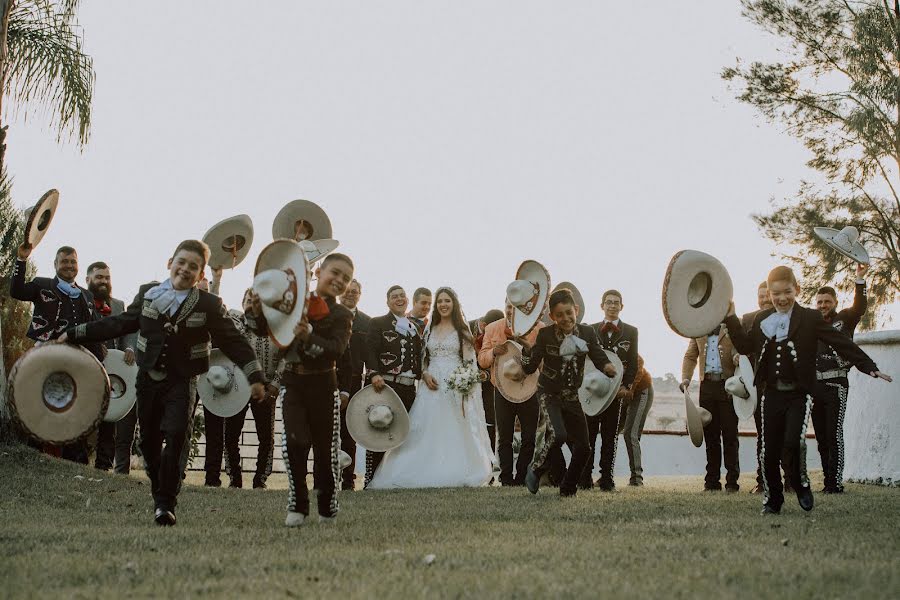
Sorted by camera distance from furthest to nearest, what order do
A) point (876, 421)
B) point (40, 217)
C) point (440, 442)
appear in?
point (876, 421)
point (440, 442)
point (40, 217)

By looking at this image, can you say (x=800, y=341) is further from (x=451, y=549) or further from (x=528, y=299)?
(x=528, y=299)

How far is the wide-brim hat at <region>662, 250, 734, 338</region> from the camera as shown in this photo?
25.6 feet

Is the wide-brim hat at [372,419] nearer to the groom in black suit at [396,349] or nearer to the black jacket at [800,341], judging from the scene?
the groom in black suit at [396,349]

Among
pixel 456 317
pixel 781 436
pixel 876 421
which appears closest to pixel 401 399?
pixel 456 317

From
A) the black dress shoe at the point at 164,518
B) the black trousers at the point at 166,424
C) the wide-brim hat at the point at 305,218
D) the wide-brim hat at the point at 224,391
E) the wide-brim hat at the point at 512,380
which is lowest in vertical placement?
the black dress shoe at the point at 164,518

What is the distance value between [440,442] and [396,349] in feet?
4.19

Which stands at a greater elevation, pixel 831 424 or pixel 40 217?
pixel 40 217

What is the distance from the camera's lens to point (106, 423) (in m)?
12.4

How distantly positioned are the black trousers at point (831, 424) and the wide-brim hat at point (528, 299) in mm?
3049

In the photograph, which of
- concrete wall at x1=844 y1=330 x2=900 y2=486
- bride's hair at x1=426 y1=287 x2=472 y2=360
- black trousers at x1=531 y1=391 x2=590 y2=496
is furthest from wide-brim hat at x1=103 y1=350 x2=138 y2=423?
concrete wall at x1=844 y1=330 x2=900 y2=486

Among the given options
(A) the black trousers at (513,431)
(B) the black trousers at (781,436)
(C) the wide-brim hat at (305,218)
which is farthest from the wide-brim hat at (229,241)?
(B) the black trousers at (781,436)

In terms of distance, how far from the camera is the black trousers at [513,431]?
1259cm

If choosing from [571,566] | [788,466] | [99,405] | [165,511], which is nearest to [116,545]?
[165,511]

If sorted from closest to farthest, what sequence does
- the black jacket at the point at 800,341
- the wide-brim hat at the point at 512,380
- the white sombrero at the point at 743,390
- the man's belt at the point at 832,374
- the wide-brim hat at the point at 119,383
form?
1. the black jacket at the point at 800,341
2. the white sombrero at the point at 743,390
3. the man's belt at the point at 832,374
4. the wide-brim hat at the point at 119,383
5. the wide-brim hat at the point at 512,380
